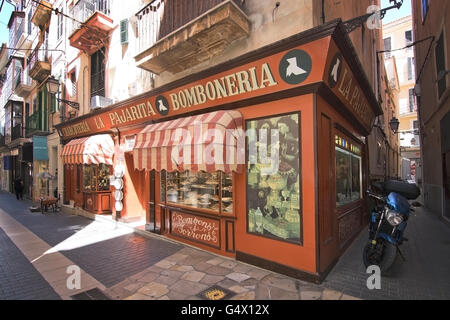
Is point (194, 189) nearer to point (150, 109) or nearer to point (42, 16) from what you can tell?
point (150, 109)

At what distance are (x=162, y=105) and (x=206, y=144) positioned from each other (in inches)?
112

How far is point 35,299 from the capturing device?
3639 millimetres

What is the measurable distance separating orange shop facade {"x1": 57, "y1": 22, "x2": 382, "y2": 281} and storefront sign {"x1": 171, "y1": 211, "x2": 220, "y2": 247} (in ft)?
0.09

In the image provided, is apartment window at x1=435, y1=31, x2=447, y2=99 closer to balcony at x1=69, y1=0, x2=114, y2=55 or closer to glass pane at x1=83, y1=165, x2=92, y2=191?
balcony at x1=69, y1=0, x2=114, y2=55

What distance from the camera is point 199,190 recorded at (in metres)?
6.20

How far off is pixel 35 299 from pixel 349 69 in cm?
723

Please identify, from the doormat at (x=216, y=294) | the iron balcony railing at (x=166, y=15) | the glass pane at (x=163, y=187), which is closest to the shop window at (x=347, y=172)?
the doormat at (x=216, y=294)

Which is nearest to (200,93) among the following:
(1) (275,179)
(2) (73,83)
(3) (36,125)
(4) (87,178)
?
(1) (275,179)

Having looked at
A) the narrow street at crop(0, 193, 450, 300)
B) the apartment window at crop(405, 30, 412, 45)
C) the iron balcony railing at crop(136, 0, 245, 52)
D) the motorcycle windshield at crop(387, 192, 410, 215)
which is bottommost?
the narrow street at crop(0, 193, 450, 300)

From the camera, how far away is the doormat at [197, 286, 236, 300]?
360 centimetres

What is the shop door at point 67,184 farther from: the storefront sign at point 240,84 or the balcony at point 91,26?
the storefront sign at point 240,84

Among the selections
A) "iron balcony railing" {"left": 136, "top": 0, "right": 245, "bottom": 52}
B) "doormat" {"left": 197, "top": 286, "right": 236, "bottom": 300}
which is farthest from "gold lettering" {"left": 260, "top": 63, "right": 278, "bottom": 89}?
"doormat" {"left": 197, "top": 286, "right": 236, "bottom": 300}

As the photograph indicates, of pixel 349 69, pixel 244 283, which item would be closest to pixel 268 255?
pixel 244 283
